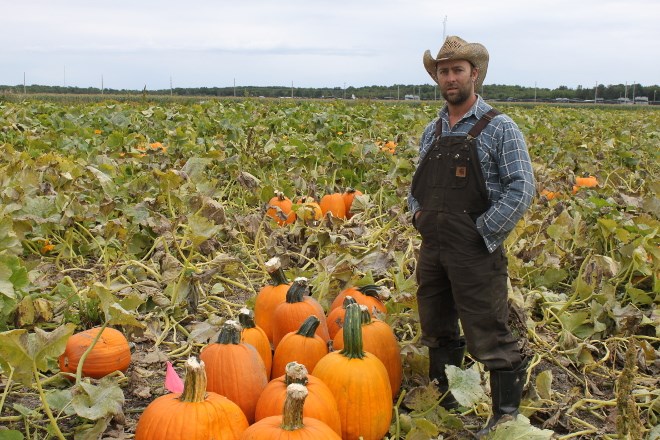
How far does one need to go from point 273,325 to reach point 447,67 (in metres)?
1.45

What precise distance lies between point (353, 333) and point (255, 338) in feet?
1.63

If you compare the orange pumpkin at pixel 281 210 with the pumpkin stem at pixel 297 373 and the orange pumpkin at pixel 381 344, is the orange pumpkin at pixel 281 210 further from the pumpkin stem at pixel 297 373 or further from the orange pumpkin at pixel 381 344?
the pumpkin stem at pixel 297 373

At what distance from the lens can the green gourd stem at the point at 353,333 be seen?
2930 mm

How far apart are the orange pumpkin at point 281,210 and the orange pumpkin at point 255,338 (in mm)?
2246

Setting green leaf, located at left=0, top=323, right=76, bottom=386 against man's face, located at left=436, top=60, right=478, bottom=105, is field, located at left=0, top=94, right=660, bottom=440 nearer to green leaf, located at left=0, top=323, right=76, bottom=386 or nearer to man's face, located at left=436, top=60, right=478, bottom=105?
green leaf, located at left=0, top=323, right=76, bottom=386

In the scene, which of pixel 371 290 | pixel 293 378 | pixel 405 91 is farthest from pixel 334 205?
pixel 405 91

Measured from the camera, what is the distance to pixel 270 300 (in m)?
3.69

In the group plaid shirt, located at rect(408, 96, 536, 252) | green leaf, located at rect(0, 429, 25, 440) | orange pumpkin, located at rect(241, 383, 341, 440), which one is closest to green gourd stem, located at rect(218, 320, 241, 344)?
orange pumpkin, located at rect(241, 383, 341, 440)

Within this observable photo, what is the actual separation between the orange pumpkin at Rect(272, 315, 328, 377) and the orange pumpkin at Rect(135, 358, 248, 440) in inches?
23.1

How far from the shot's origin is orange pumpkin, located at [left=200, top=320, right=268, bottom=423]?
2.92m

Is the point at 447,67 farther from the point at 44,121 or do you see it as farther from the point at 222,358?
the point at 44,121

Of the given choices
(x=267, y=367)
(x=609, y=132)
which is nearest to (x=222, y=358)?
(x=267, y=367)

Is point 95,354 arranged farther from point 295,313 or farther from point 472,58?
point 472,58

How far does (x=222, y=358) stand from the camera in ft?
9.64
